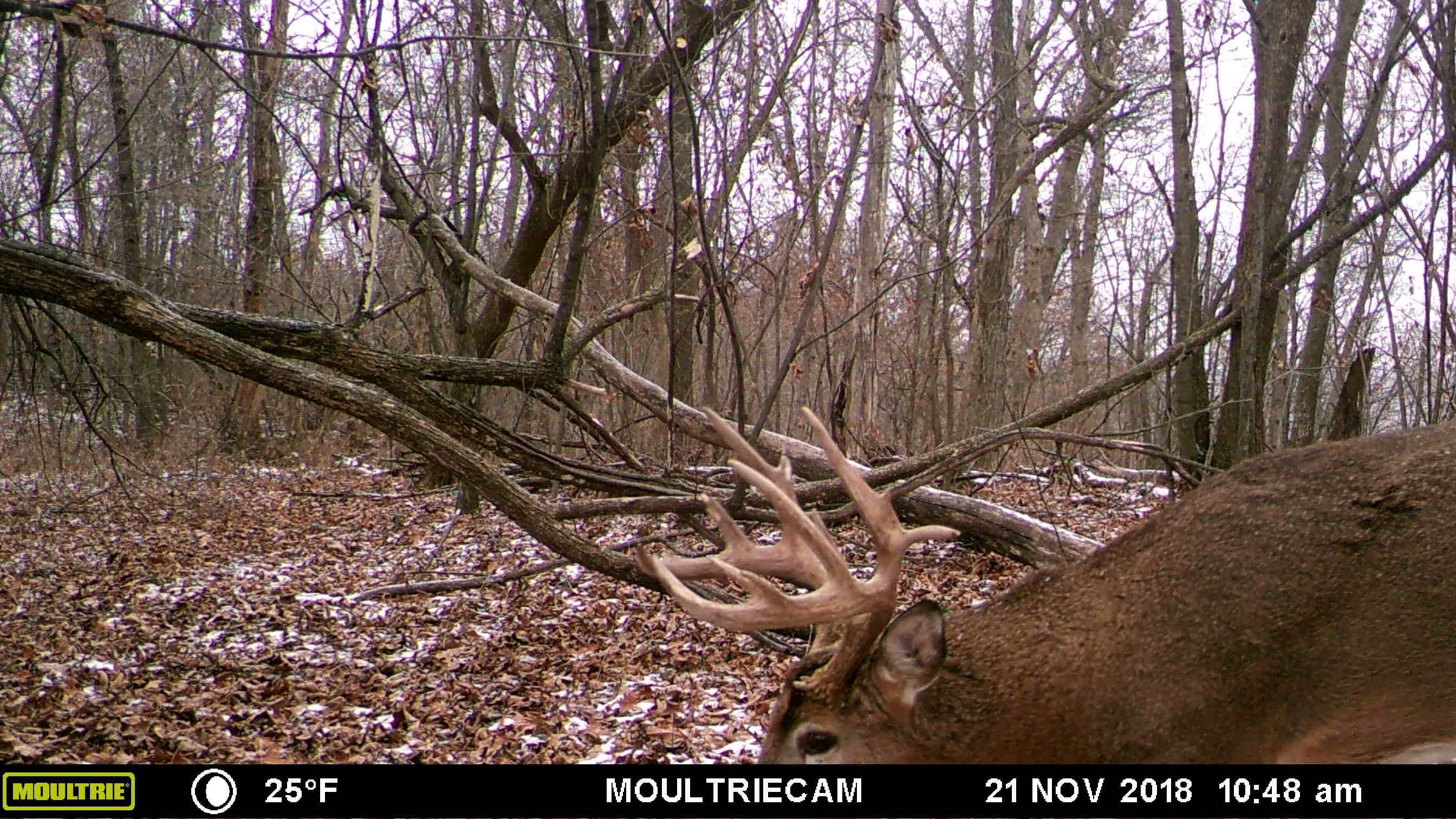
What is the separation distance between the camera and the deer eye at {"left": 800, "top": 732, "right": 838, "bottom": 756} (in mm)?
3428

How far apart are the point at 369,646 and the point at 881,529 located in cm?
449

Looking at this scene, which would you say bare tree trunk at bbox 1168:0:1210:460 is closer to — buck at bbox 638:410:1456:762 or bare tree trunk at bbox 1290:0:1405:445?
bare tree trunk at bbox 1290:0:1405:445

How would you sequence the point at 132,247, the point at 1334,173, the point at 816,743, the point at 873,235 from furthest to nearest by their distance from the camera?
1. the point at 132,247
2. the point at 873,235
3. the point at 1334,173
4. the point at 816,743

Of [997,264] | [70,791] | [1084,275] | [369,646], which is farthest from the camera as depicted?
[1084,275]

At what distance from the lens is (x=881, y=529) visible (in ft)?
11.5

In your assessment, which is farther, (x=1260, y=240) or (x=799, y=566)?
(x=1260, y=240)

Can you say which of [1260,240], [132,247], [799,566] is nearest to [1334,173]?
[1260,240]

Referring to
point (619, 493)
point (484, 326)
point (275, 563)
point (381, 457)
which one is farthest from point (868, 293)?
point (381, 457)

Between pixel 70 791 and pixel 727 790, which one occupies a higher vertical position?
pixel 70 791

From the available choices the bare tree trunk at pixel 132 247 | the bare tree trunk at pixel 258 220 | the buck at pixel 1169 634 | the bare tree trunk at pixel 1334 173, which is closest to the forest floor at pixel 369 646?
the buck at pixel 1169 634

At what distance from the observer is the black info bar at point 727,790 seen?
3244 mm

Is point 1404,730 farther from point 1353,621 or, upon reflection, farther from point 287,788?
point 287,788

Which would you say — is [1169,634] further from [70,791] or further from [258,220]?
[258,220]

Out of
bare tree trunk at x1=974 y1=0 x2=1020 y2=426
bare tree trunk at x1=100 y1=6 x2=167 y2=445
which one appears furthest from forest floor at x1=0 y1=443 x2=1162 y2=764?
bare tree trunk at x1=100 y1=6 x2=167 y2=445
